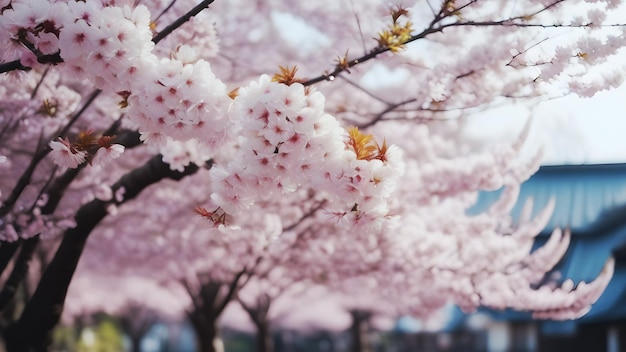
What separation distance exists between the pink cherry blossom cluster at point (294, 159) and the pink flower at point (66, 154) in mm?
754

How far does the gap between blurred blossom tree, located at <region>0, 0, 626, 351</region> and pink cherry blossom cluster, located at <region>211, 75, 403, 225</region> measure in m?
0.01

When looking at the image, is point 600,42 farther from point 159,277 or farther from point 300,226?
point 159,277

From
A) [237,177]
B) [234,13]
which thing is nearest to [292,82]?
[237,177]

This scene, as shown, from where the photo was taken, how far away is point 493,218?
1137cm

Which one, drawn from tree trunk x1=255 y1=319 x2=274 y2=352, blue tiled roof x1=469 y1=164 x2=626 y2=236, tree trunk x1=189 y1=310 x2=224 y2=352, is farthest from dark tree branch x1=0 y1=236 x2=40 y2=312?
blue tiled roof x1=469 y1=164 x2=626 y2=236

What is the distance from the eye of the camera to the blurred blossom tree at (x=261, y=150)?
385cm

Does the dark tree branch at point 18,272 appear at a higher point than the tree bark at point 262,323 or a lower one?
lower

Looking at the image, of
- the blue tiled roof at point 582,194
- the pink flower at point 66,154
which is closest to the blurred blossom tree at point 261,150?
the pink flower at point 66,154

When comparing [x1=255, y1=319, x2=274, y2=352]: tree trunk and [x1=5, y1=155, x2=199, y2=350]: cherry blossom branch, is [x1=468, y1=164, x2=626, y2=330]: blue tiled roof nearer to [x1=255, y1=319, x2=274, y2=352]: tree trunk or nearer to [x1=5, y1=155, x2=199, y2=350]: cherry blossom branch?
[x1=255, y1=319, x2=274, y2=352]: tree trunk

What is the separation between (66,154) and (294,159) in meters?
1.23

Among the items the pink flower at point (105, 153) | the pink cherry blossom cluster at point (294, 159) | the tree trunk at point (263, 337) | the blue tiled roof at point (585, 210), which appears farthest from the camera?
the tree trunk at point (263, 337)

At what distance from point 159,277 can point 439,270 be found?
23.2 feet

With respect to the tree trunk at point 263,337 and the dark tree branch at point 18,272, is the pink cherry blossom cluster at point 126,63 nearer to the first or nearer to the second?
the dark tree branch at point 18,272

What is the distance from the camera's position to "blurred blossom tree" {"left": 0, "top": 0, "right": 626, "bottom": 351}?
3850 mm
